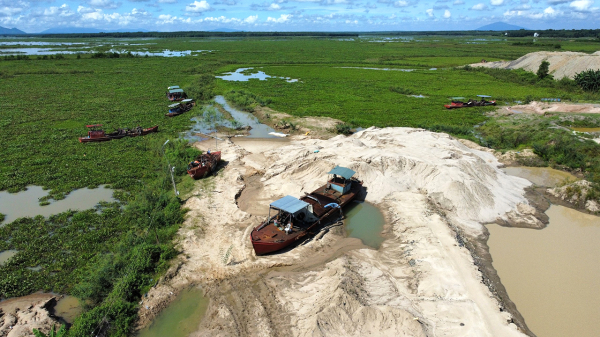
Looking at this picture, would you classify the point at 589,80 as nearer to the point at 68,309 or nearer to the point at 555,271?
the point at 555,271

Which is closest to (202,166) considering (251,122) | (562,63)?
(251,122)

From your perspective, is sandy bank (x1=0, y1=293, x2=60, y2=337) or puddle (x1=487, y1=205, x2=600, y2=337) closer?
sandy bank (x1=0, y1=293, x2=60, y2=337)

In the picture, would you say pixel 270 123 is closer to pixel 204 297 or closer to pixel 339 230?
pixel 339 230

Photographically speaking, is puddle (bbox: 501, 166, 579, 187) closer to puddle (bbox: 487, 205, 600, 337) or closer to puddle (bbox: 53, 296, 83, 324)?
puddle (bbox: 487, 205, 600, 337)

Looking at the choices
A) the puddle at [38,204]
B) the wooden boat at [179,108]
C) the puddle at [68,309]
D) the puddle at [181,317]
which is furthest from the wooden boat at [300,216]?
the wooden boat at [179,108]

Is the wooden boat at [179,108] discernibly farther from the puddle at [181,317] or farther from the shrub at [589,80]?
the shrub at [589,80]

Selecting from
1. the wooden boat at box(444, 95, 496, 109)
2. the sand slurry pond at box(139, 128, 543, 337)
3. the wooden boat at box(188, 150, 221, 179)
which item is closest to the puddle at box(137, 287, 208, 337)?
the sand slurry pond at box(139, 128, 543, 337)
